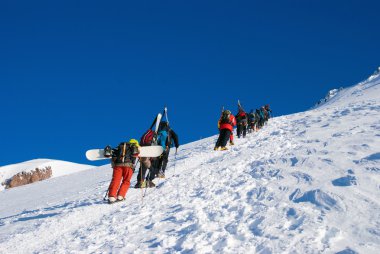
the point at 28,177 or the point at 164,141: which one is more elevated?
the point at 28,177

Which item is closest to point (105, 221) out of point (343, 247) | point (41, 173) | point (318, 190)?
point (318, 190)

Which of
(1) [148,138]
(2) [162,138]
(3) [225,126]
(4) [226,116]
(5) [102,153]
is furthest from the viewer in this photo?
(4) [226,116]

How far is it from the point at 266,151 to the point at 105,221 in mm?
6234

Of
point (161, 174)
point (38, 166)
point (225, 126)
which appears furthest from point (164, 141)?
point (38, 166)

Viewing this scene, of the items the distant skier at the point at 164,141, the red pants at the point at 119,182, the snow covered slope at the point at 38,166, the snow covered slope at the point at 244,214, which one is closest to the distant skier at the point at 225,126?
the distant skier at the point at 164,141

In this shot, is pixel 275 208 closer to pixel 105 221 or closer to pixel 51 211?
pixel 105 221

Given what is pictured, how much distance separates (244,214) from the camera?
609cm

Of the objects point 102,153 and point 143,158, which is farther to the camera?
point 143,158

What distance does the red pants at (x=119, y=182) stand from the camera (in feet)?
29.6

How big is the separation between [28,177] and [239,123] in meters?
58.1

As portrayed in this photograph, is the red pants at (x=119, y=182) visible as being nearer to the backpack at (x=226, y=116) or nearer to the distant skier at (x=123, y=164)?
the distant skier at (x=123, y=164)

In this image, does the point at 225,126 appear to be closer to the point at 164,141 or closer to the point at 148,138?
the point at 164,141

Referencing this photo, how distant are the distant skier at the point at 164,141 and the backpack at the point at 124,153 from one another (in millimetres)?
2028

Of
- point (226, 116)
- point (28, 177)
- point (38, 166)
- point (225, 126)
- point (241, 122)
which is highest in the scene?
point (38, 166)
